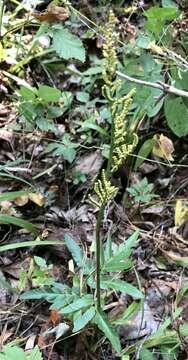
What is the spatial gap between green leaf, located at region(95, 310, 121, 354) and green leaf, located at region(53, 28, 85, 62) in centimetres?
85

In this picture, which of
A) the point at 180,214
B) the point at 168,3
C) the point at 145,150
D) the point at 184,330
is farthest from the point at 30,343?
the point at 168,3

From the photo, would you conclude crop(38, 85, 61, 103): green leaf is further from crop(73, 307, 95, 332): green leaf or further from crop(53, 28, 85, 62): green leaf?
crop(73, 307, 95, 332): green leaf

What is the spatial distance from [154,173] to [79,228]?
0.40 m

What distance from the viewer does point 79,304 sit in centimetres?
151

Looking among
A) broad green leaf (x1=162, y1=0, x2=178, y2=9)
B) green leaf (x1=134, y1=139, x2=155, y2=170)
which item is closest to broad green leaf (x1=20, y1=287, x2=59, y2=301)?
green leaf (x1=134, y1=139, x2=155, y2=170)

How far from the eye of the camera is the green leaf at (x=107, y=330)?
4.87 feet

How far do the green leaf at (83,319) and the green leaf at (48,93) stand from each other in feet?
2.98

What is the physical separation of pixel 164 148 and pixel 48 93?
0.49 metres

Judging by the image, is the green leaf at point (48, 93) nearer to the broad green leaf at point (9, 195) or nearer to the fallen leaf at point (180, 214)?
the broad green leaf at point (9, 195)

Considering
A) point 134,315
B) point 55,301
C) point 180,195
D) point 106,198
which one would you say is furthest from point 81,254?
point 180,195

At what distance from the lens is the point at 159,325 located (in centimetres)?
174

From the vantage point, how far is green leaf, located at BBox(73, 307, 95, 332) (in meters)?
1.49

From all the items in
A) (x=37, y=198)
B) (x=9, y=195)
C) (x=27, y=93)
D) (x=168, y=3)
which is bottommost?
(x=37, y=198)

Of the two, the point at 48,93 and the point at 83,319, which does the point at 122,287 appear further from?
the point at 48,93
